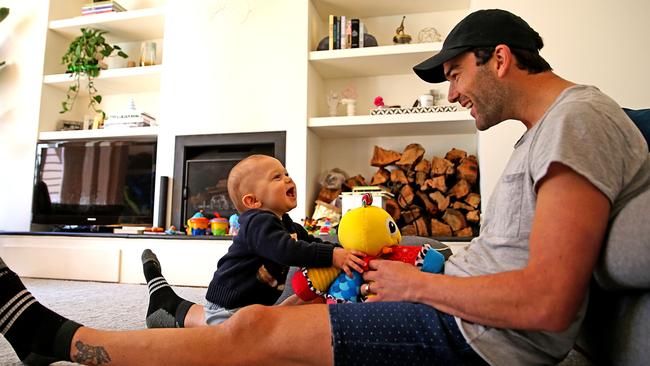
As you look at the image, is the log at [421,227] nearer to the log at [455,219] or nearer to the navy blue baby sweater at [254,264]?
the log at [455,219]

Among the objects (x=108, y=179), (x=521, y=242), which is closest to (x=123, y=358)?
(x=521, y=242)

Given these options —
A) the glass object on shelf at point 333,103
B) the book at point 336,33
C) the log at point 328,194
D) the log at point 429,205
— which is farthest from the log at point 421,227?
the book at point 336,33

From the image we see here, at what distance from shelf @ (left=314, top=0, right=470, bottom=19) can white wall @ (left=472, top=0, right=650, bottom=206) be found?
74 cm

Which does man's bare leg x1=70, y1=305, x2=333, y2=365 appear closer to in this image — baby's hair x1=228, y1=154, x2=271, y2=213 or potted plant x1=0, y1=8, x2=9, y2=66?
baby's hair x1=228, y1=154, x2=271, y2=213

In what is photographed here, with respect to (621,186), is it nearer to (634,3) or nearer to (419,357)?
(419,357)

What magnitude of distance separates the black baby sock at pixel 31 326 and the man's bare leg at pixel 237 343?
0.05 metres

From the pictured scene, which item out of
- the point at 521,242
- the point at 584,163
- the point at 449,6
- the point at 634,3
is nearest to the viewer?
the point at 584,163

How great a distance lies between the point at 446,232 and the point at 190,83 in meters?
2.35

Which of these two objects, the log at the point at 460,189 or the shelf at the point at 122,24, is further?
the shelf at the point at 122,24

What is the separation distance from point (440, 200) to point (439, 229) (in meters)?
0.21

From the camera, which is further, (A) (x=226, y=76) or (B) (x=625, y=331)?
(A) (x=226, y=76)

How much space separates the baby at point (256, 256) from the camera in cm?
111

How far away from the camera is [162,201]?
3355mm

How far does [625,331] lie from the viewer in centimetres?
75
